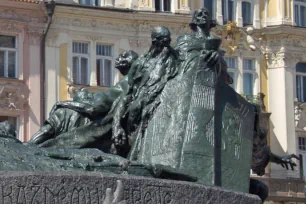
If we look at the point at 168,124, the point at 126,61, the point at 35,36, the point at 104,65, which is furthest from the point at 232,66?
the point at 168,124

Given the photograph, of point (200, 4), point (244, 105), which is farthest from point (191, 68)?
point (200, 4)

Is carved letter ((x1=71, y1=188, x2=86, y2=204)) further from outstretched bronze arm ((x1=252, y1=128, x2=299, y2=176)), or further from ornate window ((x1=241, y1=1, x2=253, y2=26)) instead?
ornate window ((x1=241, y1=1, x2=253, y2=26))

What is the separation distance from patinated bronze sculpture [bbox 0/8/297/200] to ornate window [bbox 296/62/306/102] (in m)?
34.1

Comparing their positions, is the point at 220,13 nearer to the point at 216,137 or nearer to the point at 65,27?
the point at 65,27

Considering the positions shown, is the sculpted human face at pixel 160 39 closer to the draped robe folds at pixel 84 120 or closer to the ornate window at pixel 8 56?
the draped robe folds at pixel 84 120

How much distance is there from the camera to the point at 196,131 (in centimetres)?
1143

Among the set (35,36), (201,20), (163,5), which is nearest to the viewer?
(201,20)

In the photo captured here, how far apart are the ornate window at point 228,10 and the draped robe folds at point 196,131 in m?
33.6

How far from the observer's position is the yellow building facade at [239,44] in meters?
41.7

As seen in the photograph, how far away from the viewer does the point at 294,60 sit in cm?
4641

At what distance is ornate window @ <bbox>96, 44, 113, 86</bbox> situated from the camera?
41812 mm

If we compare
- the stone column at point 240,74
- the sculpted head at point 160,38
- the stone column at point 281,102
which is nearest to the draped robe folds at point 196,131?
the sculpted head at point 160,38

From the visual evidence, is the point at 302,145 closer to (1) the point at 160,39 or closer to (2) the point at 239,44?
(2) the point at 239,44

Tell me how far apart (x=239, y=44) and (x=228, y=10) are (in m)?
1.25
